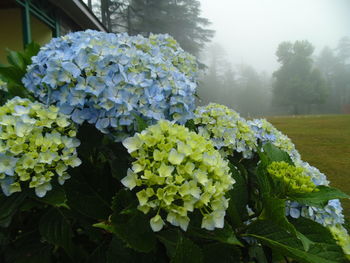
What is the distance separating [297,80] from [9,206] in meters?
42.7

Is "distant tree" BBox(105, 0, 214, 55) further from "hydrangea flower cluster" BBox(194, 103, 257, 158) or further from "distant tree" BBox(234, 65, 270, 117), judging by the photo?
"distant tree" BBox(234, 65, 270, 117)

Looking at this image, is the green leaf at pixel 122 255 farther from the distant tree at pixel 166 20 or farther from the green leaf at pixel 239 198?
the distant tree at pixel 166 20

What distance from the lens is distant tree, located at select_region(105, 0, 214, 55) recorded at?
21.5 metres

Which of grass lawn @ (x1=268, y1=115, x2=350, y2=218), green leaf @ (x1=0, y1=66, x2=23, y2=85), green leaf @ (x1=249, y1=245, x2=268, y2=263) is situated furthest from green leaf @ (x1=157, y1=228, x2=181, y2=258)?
grass lawn @ (x1=268, y1=115, x2=350, y2=218)

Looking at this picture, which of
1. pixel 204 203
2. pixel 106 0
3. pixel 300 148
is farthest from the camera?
pixel 106 0

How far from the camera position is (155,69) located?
1090 mm

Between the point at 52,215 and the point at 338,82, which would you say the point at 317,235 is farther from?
the point at 338,82

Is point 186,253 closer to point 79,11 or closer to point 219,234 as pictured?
point 219,234

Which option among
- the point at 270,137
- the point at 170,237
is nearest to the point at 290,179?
the point at 170,237

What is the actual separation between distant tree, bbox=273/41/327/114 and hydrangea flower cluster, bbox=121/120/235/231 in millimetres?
42145

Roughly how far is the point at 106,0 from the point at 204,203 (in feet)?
68.0

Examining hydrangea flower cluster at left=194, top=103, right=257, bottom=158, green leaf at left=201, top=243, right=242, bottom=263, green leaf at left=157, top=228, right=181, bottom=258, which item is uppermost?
hydrangea flower cluster at left=194, top=103, right=257, bottom=158

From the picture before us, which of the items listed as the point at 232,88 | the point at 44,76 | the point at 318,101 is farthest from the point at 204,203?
the point at 232,88

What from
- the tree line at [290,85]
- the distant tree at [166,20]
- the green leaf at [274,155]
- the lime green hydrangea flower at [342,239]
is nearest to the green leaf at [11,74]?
the green leaf at [274,155]
